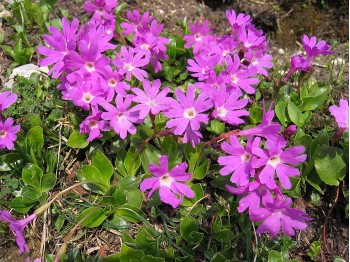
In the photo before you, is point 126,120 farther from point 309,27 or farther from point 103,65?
point 309,27

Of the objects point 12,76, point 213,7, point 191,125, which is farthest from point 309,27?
point 12,76

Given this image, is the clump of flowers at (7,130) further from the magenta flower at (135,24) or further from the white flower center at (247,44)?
the white flower center at (247,44)

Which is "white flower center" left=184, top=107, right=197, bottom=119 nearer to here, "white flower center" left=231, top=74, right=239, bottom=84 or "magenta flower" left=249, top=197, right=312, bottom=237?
"white flower center" left=231, top=74, right=239, bottom=84

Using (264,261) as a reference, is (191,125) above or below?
above

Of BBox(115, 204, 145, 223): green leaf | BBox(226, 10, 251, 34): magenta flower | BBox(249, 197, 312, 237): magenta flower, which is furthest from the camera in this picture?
BBox(226, 10, 251, 34): magenta flower

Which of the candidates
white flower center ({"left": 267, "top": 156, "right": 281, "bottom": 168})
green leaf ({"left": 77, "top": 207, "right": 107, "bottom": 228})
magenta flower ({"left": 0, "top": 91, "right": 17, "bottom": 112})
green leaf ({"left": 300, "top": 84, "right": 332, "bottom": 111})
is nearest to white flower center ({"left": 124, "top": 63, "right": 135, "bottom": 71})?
magenta flower ({"left": 0, "top": 91, "right": 17, "bottom": 112})

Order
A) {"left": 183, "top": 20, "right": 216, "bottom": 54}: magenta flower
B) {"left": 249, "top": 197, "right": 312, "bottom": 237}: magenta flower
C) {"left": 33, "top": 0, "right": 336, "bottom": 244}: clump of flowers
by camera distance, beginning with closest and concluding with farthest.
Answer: {"left": 249, "top": 197, "right": 312, "bottom": 237}: magenta flower
{"left": 33, "top": 0, "right": 336, "bottom": 244}: clump of flowers
{"left": 183, "top": 20, "right": 216, "bottom": 54}: magenta flower

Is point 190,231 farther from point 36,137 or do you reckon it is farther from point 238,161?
point 36,137
